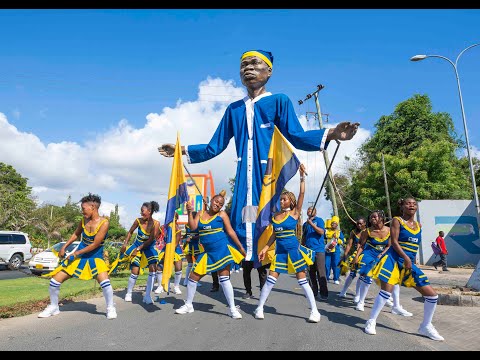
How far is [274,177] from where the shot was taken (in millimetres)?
5090

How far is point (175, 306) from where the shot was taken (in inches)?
242

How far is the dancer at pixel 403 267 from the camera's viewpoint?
4656mm

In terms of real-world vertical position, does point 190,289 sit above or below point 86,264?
below

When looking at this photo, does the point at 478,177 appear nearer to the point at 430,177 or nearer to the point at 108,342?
the point at 430,177

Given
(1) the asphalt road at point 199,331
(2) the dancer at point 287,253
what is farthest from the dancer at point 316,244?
(2) the dancer at point 287,253

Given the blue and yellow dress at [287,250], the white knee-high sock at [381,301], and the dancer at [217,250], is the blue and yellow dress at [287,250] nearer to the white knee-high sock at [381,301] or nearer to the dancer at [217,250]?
the dancer at [217,250]

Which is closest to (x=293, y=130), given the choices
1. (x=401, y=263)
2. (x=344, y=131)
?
(x=344, y=131)

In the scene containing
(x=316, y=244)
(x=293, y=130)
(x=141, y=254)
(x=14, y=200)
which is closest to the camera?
(x=293, y=130)

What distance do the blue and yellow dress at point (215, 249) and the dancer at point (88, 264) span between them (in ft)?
4.07

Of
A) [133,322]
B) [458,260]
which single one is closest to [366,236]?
[133,322]

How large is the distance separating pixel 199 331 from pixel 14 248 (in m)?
16.1

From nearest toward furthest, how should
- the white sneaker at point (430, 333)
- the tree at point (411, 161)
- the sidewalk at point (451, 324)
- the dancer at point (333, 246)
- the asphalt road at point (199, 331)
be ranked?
1. the asphalt road at point (199, 331)
2. the sidewalk at point (451, 324)
3. the white sneaker at point (430, 333)
4. the dancer at point (333, 246)
5. the tree at point (411, 161)

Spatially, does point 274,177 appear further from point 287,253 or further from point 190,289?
point 190,289

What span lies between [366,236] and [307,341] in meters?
3.57
